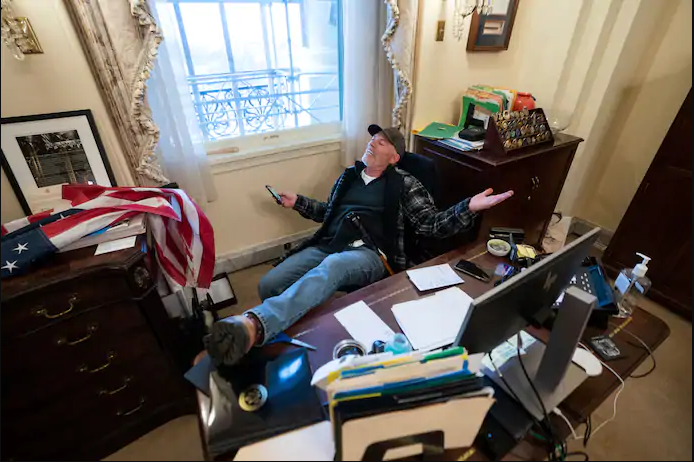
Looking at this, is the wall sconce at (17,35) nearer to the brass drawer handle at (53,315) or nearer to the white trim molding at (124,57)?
the white trim molding at (124,57)

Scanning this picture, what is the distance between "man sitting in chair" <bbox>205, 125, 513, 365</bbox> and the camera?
145 cm

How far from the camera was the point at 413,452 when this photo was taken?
2.17ft

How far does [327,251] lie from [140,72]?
3.54ft

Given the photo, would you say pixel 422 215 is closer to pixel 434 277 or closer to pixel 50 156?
pixel 434 277

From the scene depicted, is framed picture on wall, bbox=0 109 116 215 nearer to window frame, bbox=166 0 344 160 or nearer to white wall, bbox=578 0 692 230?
window frame, bbox=166 0 344 160

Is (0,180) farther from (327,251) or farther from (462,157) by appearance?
(462,157)

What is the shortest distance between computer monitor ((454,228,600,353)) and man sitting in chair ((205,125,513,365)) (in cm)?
61

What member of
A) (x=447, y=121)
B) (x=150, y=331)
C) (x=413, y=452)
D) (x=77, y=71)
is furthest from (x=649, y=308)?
(x=77, y=71)

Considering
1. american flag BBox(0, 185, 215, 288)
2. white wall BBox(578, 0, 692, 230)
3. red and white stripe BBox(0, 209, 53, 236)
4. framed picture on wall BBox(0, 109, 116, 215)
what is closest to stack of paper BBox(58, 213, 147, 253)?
american flag BBox(0, 185, 215, 288)

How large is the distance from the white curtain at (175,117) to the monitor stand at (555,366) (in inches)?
61.9

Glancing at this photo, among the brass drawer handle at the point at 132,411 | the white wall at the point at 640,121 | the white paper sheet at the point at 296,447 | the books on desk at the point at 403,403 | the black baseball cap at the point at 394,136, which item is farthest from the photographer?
the white wall at the point at 640,121

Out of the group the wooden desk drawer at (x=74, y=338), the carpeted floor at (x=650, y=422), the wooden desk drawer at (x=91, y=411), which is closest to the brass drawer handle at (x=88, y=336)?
the wooden desk drawer at (x=74, y=338)

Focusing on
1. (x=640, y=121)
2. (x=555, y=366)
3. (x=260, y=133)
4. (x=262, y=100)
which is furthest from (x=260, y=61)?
(x=640, y=121)

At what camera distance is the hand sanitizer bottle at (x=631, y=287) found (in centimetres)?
98
